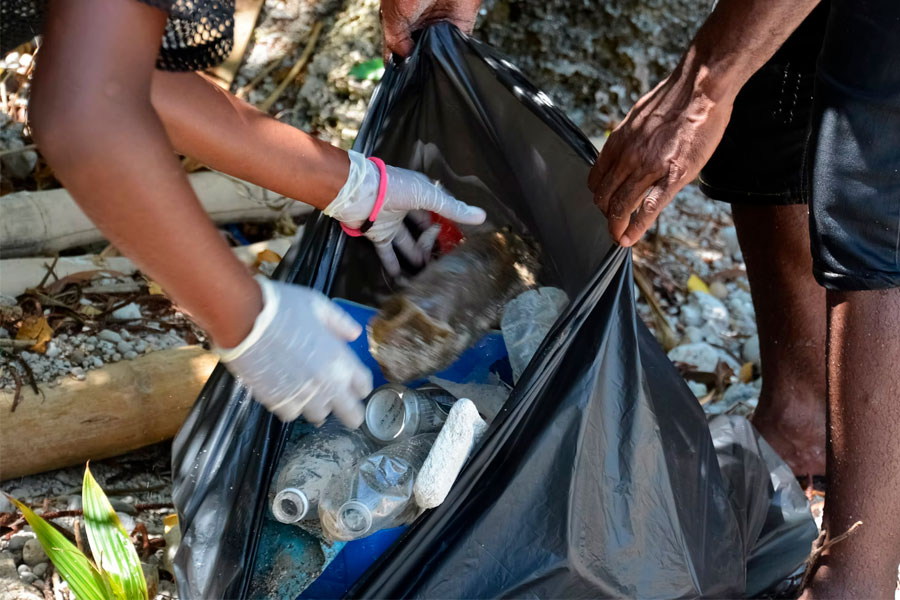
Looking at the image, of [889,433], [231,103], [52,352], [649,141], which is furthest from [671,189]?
[52,352]

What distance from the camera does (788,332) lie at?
1863mm

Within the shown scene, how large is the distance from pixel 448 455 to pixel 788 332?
3.39 feet

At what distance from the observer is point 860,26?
1229 mm

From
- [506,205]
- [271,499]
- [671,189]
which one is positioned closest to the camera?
[671,189]

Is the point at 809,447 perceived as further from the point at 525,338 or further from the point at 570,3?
the point at 570,3

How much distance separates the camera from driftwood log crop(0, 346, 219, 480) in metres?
1.65

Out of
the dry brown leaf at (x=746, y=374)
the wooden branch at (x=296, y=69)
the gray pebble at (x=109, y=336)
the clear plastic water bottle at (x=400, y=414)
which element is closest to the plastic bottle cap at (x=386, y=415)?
the clear plastic water bottle at (x=400, y=414)

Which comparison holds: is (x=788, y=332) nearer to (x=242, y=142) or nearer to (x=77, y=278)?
(x=242, y=142)

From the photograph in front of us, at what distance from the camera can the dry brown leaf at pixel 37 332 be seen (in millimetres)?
1845

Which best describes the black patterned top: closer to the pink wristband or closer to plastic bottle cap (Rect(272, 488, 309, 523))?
the pink wristband

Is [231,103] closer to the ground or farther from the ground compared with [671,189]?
closer to the ground

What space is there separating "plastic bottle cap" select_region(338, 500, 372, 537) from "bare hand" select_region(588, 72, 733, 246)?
0.52m

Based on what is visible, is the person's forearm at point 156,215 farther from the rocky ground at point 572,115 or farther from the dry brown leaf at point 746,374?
the dry brown leaf at point 746,374

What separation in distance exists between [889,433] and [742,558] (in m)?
0.31
